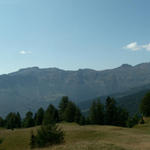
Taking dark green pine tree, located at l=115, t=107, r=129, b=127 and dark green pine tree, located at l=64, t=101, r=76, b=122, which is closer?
dark green pine tree, located at l=115, t=107, r=129, b=127

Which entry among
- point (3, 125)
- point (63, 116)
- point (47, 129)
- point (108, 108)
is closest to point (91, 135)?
point (47, 129)

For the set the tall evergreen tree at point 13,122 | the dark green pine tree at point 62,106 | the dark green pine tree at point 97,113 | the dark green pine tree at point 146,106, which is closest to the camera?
the dark green pine tree at point 97,113

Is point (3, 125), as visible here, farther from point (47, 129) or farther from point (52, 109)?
point (47, 129)

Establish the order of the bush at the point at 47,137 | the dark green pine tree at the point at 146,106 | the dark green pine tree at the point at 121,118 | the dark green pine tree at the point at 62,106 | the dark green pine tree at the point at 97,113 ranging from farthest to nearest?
the dark green pine tree at the point at 62,106 → the dark green pine tree at the point at 146,106 → the dark green pine tree at the point at 121,118 → the dark green pine tree at the point at 97,113 → the bush at the point at 47,137

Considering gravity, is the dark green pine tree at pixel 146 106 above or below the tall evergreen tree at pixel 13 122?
above

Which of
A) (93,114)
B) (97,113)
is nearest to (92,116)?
(93,114)

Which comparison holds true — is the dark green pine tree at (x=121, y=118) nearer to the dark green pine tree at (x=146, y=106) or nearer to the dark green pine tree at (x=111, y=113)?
→ the dark green pine tree at (x=111, y=113)

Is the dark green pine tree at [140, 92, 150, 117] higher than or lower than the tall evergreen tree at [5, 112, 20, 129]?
higher

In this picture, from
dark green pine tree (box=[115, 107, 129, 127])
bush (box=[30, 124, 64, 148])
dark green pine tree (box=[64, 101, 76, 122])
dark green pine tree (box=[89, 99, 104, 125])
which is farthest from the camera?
dark green pine tree (box=[64, 101, 76, 122])

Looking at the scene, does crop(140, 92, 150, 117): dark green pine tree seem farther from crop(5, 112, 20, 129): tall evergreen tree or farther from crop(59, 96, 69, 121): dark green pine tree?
crop(5, 112, 20, 129): tall evergreen tree

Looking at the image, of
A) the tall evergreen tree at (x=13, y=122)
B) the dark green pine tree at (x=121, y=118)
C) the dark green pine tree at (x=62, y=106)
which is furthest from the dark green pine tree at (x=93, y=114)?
the tall evergreen tree at (x=13, y=122)

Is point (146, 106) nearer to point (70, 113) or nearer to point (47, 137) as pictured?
point (70, 113)

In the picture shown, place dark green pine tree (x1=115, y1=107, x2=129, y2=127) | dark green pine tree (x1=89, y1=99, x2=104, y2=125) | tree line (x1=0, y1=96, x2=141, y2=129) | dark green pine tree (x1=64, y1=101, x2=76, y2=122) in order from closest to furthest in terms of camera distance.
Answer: tree line (x1=0, y1=96, x2=141, y2=129) < dark green pine tree (x1=89, y1=99, x2=104, y2=125) < dark green pine tree (x1=115, y1=107, x2=129, y2=127) < dark green pine tree (x1=64, y1=101, x2=76, y2=122)

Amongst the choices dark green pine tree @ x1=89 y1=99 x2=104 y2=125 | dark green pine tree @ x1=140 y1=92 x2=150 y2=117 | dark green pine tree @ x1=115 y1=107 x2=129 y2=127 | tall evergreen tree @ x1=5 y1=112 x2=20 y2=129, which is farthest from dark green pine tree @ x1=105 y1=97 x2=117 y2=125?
tall evergreen tree @ x1=5 y1=112 x2=20 y2=129
